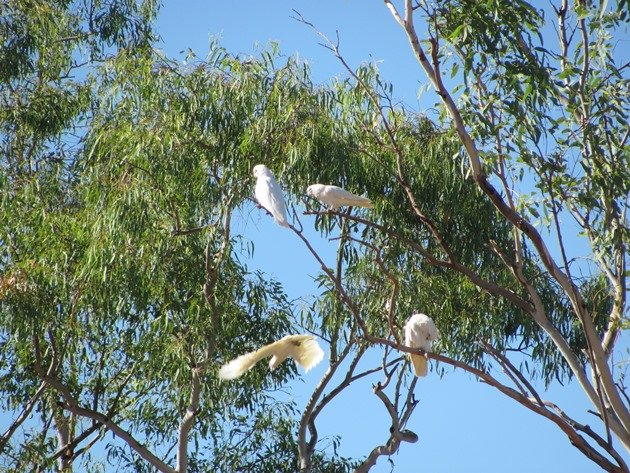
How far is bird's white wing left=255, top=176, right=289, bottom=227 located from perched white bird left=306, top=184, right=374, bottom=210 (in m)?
0.22

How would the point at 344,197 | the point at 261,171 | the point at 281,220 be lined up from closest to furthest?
the point at 281,220, the point at 344,197, the point at 261,171

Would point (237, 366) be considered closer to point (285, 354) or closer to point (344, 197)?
point (285, 354)

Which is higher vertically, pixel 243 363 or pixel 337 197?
pixel 337 197

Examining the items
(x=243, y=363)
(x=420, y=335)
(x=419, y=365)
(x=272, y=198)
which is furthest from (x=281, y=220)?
(x=419, y=365)

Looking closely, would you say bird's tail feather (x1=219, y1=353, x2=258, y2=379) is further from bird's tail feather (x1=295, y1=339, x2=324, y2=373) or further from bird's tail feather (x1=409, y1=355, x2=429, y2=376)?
bird's tail feather (x1=409, y1=355, x2=429, y2=376)

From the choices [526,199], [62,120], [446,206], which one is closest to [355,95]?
[446,206]

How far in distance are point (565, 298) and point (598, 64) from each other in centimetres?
248

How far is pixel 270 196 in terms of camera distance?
19.3ft

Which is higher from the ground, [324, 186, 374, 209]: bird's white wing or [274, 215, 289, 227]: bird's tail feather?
[324, 186, 374, 209]: bird's white wing

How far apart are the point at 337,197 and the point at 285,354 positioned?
93 cm

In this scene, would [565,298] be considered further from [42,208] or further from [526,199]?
[42,208]

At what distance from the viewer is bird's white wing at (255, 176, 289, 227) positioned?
5.60m

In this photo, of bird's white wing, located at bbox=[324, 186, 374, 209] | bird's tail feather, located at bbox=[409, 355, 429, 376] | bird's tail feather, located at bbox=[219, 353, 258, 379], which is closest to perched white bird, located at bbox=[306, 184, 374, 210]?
bird's white wing, located at bbox=[324, 186, 374, 209]

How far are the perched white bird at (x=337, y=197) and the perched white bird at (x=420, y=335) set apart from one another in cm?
68
